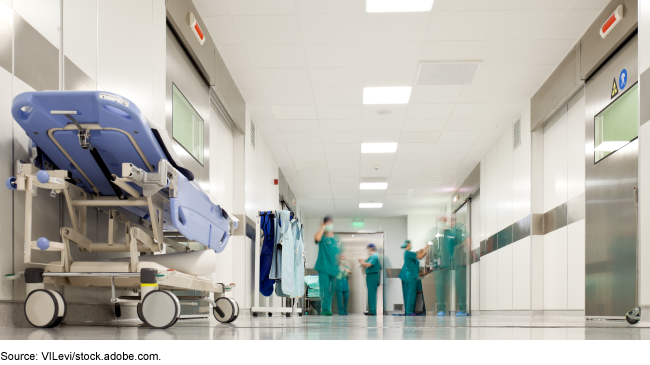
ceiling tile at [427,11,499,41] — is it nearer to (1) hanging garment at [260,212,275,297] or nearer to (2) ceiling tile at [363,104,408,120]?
(2) ceiling tile at [363,104,408,120]

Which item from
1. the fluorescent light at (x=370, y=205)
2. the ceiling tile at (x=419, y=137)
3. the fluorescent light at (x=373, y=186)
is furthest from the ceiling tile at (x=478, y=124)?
the fluorescent light at (x=370, y=205)

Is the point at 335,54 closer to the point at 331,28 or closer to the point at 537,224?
the point at 331,28

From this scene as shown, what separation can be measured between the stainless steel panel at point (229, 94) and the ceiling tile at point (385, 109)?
1655 mm

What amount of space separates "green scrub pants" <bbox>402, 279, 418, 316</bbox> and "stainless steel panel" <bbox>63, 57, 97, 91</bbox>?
8128mm

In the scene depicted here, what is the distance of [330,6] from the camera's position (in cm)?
473

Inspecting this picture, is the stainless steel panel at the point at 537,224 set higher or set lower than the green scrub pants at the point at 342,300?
higher

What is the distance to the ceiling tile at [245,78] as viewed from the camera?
6214mm

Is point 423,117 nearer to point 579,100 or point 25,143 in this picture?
point 579,100

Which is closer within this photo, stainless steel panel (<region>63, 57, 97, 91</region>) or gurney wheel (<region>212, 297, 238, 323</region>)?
stainless steel panel (<region>63, 57, 97, 91</region>)

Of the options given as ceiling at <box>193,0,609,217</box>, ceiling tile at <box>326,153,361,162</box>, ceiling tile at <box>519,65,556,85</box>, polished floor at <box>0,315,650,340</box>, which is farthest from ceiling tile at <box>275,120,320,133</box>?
polished floor at <box>0,315,650,340</box>

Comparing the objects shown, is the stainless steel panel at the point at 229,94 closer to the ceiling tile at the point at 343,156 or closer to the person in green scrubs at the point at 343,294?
the ceiling tile at the point at 343,156

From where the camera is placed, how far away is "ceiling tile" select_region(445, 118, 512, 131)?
7.97 m

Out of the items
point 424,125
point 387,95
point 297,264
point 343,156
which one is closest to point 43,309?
point 297,264
